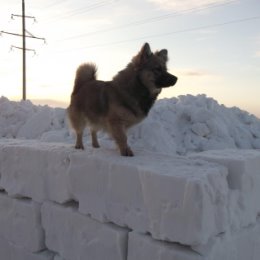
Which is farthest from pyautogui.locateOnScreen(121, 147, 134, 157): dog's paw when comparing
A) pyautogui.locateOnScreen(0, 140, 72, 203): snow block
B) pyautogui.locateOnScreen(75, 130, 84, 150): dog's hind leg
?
pyautogui.locateOnScreen(75, 130, 84, 150): dog's hind leg

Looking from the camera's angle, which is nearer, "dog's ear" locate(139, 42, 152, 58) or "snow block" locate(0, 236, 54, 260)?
"snow block" locate(0, 236, 54, 260)

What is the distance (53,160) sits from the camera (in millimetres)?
3510

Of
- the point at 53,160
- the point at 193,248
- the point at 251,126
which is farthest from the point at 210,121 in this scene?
the point at 193,248

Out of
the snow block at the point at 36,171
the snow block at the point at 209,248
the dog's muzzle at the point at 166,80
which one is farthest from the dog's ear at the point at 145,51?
the snow block at the point at 209,248

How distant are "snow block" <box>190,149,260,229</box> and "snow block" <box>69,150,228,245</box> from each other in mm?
90

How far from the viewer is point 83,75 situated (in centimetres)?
431

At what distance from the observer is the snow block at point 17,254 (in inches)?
140

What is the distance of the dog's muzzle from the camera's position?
150 inches

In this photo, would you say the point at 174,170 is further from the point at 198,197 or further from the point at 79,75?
the point at 79,75

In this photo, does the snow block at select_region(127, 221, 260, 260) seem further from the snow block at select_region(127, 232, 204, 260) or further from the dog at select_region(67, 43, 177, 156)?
the dog at select_region(67, 43, 177, 156)

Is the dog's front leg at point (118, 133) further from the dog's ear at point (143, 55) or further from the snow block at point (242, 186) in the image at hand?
the snow block at point (242, 186)

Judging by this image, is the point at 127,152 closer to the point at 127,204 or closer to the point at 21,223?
the point at 127,204

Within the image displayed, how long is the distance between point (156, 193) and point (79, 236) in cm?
86

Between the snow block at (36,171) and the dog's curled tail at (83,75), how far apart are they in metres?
0.70
